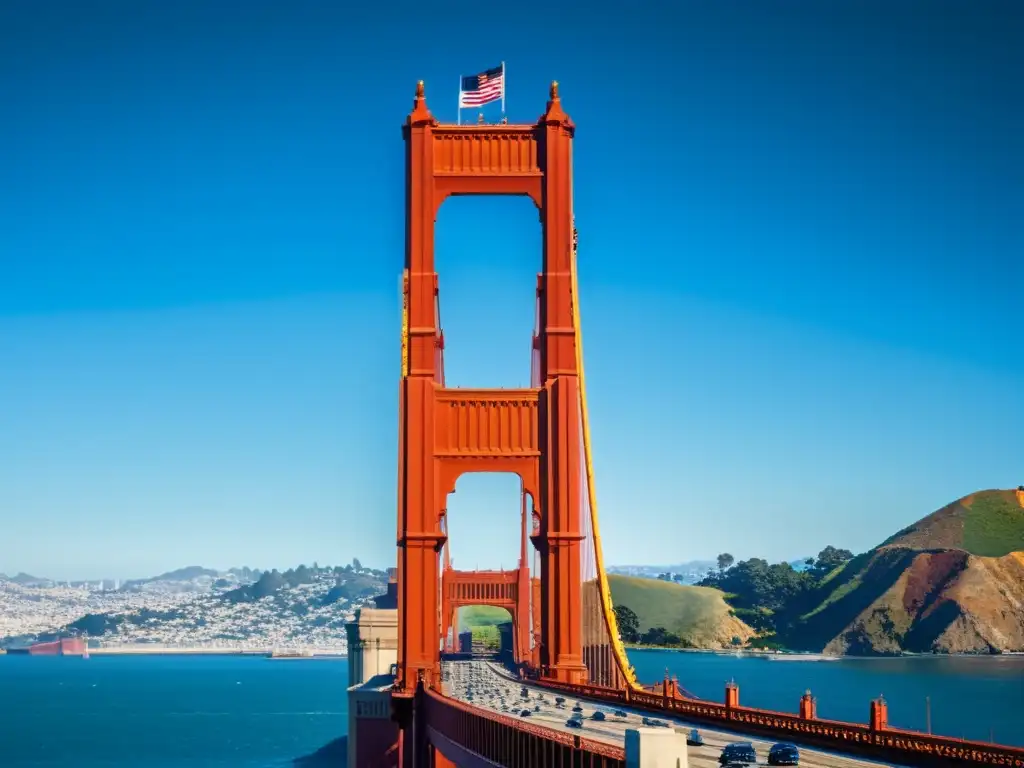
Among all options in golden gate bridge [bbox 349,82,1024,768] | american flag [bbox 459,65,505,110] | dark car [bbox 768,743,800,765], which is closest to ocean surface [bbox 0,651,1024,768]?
golden gate bridge [bbox 349,82,1024,768]

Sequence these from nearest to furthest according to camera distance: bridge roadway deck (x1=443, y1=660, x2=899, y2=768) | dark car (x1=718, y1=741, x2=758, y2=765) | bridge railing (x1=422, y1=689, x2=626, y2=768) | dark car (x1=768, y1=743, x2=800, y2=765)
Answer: bridge railing (x1=422, y1=689, x2=626, y2=768)
dark car (x1=768, y1=743, x2=800, y2=765)
dark car (x1=718, y1=741, x2=758, y2=765)
bridge roadway deck (x1=443, y1=660, x2=899, y2=768)

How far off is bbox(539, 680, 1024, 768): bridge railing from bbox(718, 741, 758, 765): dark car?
1.74m

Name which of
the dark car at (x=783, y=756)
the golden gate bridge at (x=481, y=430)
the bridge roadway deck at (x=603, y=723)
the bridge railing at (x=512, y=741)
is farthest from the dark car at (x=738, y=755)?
the golden gate bridge at (x=481, y=430)

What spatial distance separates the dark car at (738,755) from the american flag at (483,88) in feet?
79.2

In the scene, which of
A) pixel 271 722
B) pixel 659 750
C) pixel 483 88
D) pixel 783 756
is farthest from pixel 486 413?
pixel 271 722

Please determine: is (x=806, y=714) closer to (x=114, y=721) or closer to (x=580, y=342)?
(x=580, y=342)

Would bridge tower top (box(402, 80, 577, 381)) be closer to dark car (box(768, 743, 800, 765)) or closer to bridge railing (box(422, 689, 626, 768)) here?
bridge railing (box(422, 689, 626, 768))

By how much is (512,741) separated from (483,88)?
22.2m

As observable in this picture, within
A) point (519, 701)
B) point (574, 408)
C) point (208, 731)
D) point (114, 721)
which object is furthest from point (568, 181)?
point (114, 721)

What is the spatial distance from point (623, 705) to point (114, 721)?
15067 cm

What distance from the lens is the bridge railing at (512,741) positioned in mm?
22359

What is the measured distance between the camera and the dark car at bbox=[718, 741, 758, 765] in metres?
23.0

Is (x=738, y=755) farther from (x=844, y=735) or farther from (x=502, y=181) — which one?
(x=502, y=181)

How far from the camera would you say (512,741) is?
2745 centimetres
